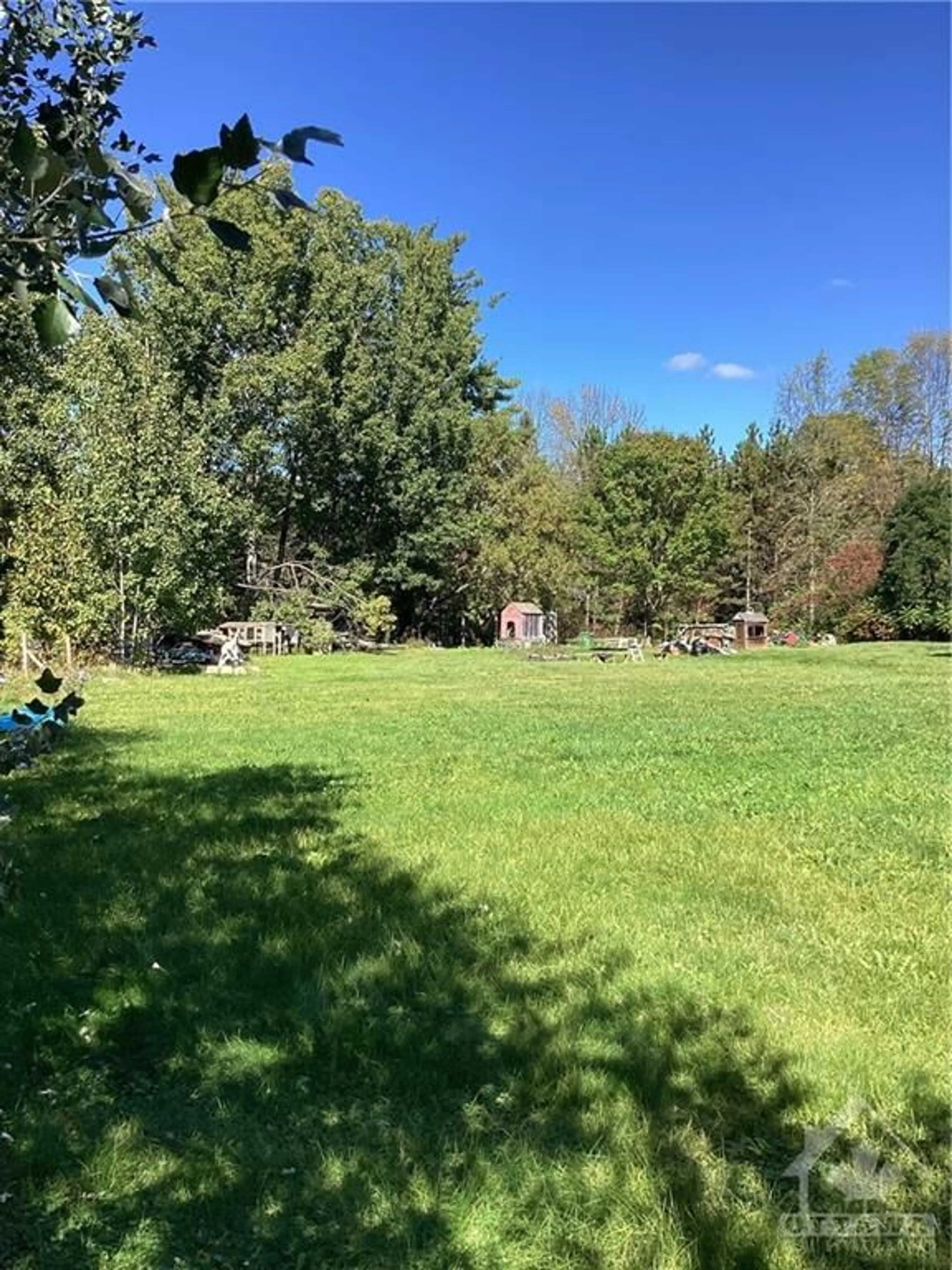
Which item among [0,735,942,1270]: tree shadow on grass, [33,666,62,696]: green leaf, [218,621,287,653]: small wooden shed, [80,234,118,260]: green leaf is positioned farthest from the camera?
[218,621,287,653]: small wooden shed

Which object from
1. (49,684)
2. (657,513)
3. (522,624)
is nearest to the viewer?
(49,684)

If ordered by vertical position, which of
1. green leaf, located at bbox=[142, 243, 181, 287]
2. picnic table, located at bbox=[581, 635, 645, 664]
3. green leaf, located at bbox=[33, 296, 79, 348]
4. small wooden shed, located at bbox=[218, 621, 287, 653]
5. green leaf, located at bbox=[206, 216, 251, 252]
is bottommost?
picnic table, located at bbox=[581, 635, 645, 664]

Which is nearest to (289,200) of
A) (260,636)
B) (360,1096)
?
(360,1096)

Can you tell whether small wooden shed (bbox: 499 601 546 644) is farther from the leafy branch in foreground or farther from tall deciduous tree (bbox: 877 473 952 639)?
the leafy branch in foreground

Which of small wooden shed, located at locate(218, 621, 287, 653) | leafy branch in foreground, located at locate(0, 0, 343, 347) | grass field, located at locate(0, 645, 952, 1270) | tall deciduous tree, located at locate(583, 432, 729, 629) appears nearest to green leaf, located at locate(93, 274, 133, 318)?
leafy branch in foreground, located at locate(0, 0, 343, 347)

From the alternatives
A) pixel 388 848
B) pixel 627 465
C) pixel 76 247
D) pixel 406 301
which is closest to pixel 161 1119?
pixel 76 247

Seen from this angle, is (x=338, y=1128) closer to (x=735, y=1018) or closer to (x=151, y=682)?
(x=735, y=1018)

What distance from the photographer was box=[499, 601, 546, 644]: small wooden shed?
35.2 m

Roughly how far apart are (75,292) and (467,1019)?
2752 mm

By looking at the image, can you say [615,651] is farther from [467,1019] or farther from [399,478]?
[467,1019]

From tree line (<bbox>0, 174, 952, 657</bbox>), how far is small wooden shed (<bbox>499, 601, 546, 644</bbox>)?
2812 mm

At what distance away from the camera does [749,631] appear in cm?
3244

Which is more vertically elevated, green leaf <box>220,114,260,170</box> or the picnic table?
green leaf <box>220,114,260,170</box>

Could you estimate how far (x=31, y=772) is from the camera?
7441mm
